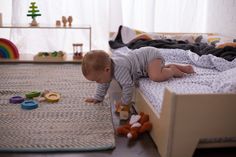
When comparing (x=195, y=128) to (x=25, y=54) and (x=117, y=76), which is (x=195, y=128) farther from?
(x=25, y=54)

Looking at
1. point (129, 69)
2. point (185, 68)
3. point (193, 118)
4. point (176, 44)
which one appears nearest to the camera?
point (193, 118)

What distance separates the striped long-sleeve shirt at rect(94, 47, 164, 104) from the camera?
1559mm

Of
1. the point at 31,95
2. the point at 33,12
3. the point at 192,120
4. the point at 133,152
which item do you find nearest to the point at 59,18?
the point at 33,12

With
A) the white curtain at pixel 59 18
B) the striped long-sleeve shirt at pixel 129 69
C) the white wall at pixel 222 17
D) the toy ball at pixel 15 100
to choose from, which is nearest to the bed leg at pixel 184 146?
the striped long-sleeve shirt at pixel 129 69

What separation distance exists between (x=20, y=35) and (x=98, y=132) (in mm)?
2068

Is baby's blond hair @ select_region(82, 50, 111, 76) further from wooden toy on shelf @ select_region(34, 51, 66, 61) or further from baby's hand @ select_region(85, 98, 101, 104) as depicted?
wooden toy on shelf @ select_region(34, 51, 66, 61)

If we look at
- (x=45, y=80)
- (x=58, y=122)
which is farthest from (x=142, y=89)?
(x=45, y=80)

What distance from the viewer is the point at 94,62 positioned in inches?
57.3

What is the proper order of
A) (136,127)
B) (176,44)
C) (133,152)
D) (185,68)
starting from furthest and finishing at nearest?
A: (176,44), (185,68), (136,127), (133,152)

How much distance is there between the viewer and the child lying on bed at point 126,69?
1472 millimetres

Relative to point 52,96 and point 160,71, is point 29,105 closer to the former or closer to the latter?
point 52,96

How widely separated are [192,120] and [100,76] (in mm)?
572

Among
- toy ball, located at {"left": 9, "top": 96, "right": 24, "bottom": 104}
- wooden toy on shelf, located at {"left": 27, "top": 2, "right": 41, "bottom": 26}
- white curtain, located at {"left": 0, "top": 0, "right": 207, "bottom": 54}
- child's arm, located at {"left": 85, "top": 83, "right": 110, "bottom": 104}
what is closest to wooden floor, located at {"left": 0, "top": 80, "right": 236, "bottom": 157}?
child's arm, located at {"left": 85, "top": 83, "right": 110, "bottom": 104}

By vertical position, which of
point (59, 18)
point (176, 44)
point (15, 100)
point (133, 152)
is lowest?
point (133, 152)
